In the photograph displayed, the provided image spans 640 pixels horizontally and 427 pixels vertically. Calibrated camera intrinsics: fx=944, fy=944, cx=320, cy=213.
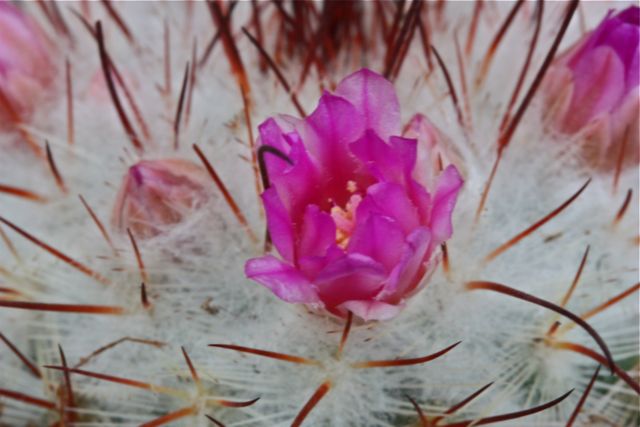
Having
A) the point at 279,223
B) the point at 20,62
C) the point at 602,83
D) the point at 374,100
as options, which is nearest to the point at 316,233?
the point at 279,223

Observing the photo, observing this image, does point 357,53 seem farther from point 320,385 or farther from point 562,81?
point 320,385

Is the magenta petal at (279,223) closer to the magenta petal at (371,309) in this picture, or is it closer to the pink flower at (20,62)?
the magenta petal at (371,309)

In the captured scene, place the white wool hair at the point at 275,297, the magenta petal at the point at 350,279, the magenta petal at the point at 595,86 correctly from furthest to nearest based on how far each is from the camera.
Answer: the magenta petal at the point at 595,86
the white wool hair at the point at 275,297
the magenta petal at the point at 350,279

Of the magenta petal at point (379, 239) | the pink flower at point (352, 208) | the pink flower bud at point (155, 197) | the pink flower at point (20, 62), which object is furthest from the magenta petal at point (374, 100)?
the pink flower at point (20, 62)

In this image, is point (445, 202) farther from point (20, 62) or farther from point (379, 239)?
point (20, 62)

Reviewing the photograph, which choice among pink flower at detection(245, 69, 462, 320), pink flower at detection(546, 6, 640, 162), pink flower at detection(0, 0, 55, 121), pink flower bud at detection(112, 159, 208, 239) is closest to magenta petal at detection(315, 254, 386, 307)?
pink flower at detection(245, 69, 462, 320)

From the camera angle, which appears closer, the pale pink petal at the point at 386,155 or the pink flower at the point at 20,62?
the pale pink petal at the point at 386,155
